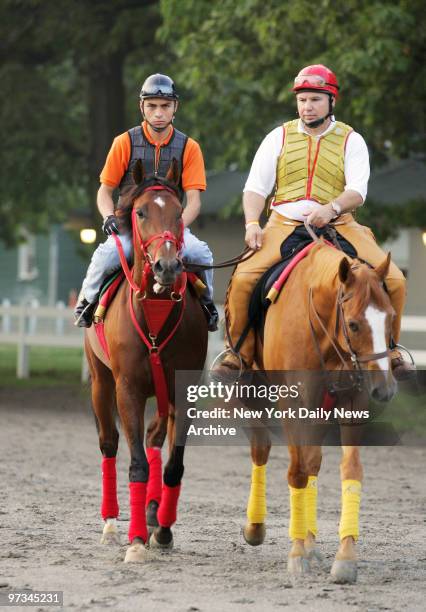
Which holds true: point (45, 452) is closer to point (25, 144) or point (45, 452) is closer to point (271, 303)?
point (271, 303)

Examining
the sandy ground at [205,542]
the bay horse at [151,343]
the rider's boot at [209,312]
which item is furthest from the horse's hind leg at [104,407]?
the rider's boot at [209,312]

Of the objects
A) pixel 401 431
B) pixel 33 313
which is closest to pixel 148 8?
pixel 33 313

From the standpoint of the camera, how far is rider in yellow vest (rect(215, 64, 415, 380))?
28.6 feet

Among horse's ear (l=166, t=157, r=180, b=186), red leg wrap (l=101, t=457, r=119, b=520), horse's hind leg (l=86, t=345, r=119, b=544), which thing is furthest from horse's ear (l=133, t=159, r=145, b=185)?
red leg wrap (l=101, t=457, r=119, b=520)

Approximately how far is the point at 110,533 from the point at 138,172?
8.11ft

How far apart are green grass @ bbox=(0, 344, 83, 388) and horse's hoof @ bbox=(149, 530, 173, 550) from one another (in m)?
16.1

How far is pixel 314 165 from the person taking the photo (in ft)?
28.8

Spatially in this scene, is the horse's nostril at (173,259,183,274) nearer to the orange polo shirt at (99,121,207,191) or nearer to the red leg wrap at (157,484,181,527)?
the orange polo shirt at (99,121,207,191)

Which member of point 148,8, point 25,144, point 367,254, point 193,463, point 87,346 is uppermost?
point 148,8

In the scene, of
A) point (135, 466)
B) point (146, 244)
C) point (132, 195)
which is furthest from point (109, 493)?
point (132, 195)

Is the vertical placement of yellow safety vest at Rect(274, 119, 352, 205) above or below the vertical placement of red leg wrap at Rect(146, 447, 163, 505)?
above

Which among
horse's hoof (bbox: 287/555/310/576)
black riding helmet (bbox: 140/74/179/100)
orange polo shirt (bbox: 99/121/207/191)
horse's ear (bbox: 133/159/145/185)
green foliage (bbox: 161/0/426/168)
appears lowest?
horse's hoof (bbox: 287/555/310/576)

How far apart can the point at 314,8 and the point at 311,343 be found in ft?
33.7

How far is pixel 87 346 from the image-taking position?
9.95m
